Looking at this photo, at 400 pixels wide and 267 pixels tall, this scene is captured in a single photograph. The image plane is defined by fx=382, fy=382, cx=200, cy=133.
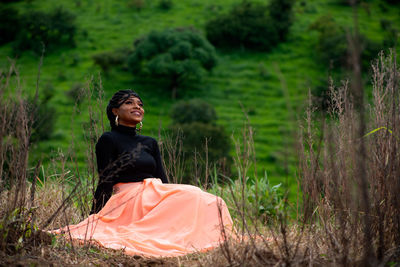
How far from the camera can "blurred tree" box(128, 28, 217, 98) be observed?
105ft

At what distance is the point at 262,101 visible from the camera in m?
31.8

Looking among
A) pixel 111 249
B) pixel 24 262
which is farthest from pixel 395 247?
pixel 24 262

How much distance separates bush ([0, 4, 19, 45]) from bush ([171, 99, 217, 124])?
19.0 m

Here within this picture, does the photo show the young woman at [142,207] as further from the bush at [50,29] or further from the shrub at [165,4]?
the shrub at [165,4]

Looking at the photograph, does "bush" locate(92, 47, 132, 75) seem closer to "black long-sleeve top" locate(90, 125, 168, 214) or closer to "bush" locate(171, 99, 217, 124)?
"bush" locate(171, 99, 217, 124)

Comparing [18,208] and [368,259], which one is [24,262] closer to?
[18,208]

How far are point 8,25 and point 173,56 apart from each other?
16.0 m

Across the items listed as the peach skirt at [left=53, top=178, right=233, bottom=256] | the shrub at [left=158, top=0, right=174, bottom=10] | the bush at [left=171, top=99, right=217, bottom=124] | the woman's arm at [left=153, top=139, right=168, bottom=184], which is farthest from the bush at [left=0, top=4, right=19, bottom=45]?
the peach skirt at [left=53, top=178, right=233, bottom=256]

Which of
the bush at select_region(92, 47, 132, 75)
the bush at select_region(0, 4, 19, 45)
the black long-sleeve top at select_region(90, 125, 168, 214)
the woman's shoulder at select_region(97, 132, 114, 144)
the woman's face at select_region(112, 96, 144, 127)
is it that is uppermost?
the bush at select_region(0, 4, 19, 45)

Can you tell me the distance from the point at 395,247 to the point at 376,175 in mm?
525

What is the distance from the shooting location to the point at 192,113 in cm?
2653

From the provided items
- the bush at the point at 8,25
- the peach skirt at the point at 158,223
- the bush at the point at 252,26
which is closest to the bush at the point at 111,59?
the bush at the point at 8,25

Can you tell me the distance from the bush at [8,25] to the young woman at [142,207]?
36.7 metres

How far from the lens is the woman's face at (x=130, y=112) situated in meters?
3.92
